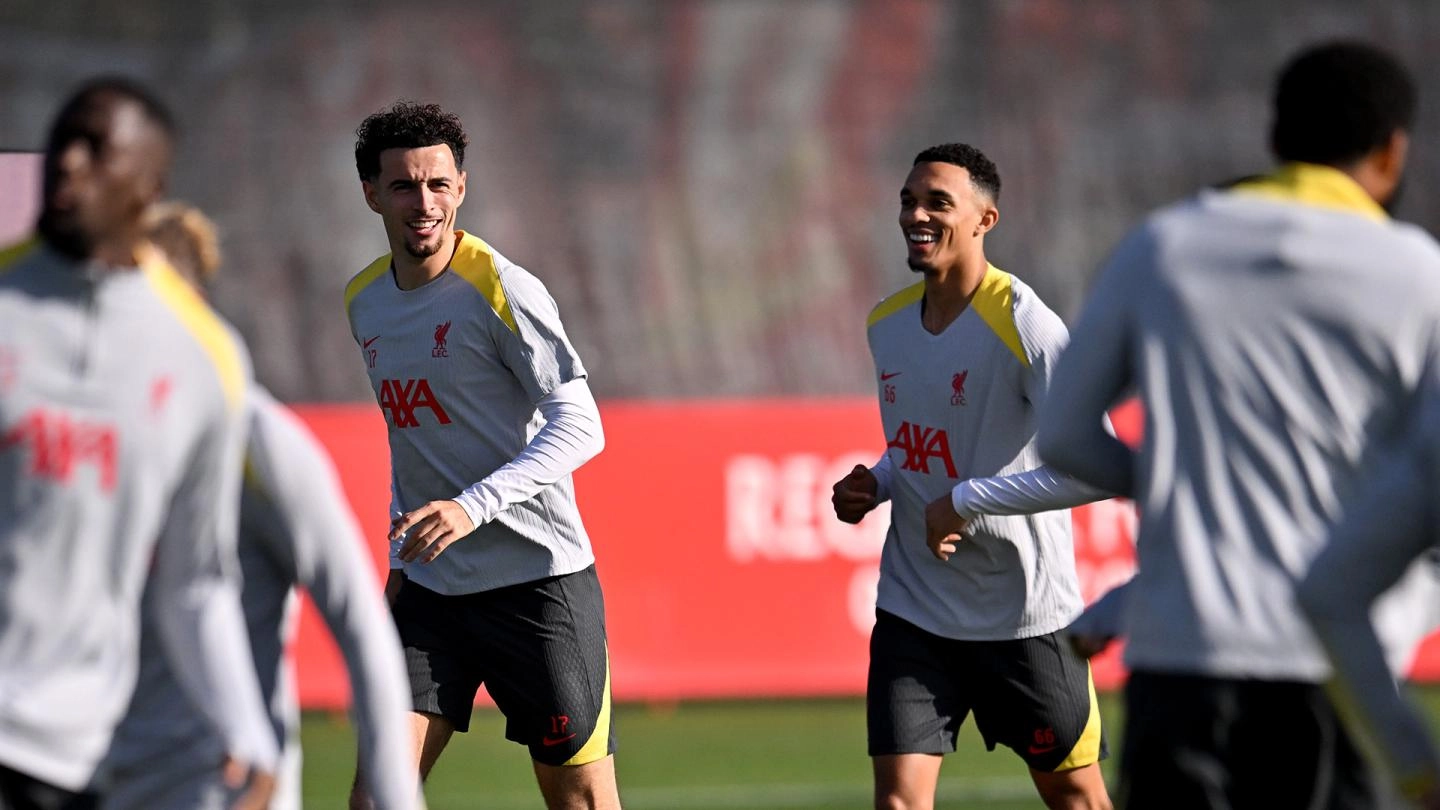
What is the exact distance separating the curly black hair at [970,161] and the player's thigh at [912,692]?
4.18ft

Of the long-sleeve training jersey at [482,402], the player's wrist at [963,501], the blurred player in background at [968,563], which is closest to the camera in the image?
the player's wrist at [963,501]

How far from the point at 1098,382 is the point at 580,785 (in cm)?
296

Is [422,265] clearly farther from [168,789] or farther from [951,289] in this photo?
[168,789]

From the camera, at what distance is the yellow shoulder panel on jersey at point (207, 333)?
332cm

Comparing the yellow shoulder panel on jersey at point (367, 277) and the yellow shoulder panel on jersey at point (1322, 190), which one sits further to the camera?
the yellow shoulder panel on jersey at point (367, 277)

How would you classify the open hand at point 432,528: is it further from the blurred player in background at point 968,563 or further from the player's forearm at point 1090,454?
the player's forearm at point 1090,454

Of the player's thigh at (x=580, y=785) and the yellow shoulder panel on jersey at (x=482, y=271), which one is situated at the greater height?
the yellow shoulder panel on jersey at (x=482, y=271)

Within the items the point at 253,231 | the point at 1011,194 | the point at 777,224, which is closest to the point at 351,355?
the point at 253,231

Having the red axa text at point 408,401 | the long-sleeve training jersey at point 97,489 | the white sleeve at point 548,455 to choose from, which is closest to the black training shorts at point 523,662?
the white sleeve at point 548,455

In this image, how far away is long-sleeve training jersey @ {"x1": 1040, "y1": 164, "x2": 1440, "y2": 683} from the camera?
3314 mm

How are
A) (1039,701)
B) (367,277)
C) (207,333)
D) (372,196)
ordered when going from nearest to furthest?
(207,333)
(1039,701)
(372,196)
(367,277)

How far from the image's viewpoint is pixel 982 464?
19.5ft

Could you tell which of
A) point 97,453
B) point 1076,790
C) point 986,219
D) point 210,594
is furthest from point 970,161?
point 97,453

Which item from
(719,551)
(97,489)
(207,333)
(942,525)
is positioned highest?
(207,333)
